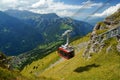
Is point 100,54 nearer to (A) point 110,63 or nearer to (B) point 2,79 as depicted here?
(A) point 110,63

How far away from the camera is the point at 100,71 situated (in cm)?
8019

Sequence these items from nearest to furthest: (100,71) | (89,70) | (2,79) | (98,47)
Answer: (2,79) → (100,71) → (89,70) → (98,47)

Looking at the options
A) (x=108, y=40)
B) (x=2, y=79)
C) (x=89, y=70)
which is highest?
(x=2, y=79)

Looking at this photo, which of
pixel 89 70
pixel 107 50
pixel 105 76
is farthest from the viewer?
pixel 107 50

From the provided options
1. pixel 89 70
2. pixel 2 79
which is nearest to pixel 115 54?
pixel 89 70

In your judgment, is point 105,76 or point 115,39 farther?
point 115,39

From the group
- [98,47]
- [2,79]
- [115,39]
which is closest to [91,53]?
[98,47]

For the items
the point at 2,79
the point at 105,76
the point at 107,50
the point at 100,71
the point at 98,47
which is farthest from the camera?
the point at 98,47

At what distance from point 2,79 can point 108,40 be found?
231ft

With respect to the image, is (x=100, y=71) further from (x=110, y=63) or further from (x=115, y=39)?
(x=115, y=39)

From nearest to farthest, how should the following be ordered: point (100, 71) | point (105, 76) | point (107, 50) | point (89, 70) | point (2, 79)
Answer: point (2, 79)
point (105, 76)
point (100, 71)
point (89, 70)
point (107, 50)

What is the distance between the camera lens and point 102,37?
99.2 metres

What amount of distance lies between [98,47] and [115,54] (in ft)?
37.1

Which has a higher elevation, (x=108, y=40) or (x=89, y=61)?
(x=108, y=40)
